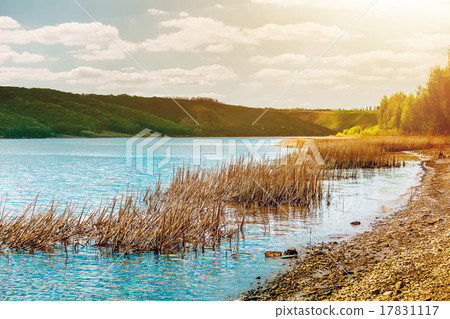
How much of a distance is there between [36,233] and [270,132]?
472ft

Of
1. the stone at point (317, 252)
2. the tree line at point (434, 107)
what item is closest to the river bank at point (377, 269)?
the stone at point (317, 252)

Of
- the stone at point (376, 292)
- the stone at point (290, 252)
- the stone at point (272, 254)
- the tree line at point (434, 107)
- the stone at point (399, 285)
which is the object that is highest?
the tree line at point (434, 107)

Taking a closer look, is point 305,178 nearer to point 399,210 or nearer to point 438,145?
point 399,210

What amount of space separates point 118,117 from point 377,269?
139 meters

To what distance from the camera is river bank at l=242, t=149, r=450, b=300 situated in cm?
606

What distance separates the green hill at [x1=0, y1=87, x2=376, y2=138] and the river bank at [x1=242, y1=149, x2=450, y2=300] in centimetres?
12226

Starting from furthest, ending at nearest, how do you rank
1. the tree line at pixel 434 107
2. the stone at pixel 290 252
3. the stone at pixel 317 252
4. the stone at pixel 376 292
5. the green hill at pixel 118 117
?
the green hill at pixel 118 117
the tree line at pixel 434 107
the stone at pixel 290 252
the stone at pixel 317 252
the stone at pixel 376 292

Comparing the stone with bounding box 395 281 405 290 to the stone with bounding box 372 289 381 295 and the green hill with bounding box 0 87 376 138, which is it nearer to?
the stone with bounding box 372 289 381 295

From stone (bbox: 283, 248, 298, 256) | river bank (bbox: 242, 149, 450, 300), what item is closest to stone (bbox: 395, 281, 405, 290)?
river bank (bbox: 242, 149, 450, 300)

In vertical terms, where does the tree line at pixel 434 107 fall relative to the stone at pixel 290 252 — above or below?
above

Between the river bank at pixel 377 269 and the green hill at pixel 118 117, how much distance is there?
122263 mm

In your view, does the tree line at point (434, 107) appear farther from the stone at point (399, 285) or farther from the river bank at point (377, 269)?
the stone at point (399, 285)

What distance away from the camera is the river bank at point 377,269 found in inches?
239

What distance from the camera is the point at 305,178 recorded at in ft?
50.0
